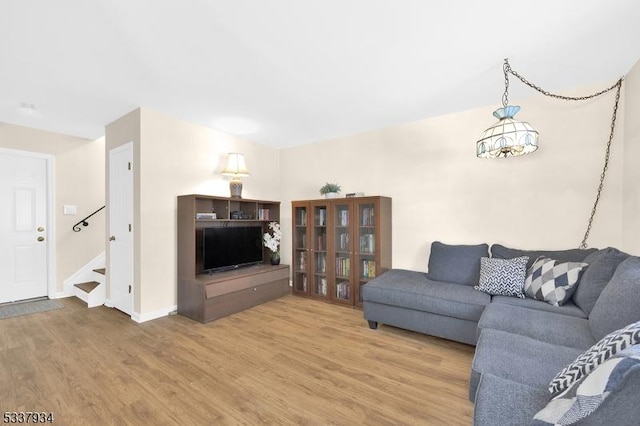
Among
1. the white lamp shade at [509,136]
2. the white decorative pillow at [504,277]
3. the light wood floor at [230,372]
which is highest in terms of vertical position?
the white lamp shade at [509,136]

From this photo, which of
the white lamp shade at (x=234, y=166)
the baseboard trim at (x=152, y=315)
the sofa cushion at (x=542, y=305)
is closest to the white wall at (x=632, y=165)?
the sofa cushion at (x=542, y=305)

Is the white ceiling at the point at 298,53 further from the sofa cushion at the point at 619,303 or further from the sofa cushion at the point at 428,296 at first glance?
the sofa cushion at the point at 428,296

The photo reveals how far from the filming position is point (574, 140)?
8.41 feet

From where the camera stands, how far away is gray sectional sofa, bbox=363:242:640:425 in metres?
1.00

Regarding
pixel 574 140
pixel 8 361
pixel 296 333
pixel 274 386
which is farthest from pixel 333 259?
pixel 8 361

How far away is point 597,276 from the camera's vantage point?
6.34ft

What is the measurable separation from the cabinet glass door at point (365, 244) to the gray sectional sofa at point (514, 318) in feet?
0.99

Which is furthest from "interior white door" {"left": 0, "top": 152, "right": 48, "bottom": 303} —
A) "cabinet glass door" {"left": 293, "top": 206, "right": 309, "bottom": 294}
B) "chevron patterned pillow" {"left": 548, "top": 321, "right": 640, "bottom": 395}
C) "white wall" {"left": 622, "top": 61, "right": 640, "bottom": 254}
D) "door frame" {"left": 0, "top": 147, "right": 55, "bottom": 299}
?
"white wall" {"left": 622, "top": 61, "right": 640, "bottom": 254}

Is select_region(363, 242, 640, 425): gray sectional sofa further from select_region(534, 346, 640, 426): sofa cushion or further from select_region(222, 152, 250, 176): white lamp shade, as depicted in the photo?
select_region(222, 152, 250, 176): white lamp shade

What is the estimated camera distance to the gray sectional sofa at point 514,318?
3.30 feet

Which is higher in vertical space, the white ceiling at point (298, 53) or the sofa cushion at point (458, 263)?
the white ceiling at point (298, 53)

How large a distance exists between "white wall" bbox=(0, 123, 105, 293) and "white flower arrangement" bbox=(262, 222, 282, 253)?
8.84 ft

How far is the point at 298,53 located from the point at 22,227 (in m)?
4.40

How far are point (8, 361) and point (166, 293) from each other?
4.12ft
